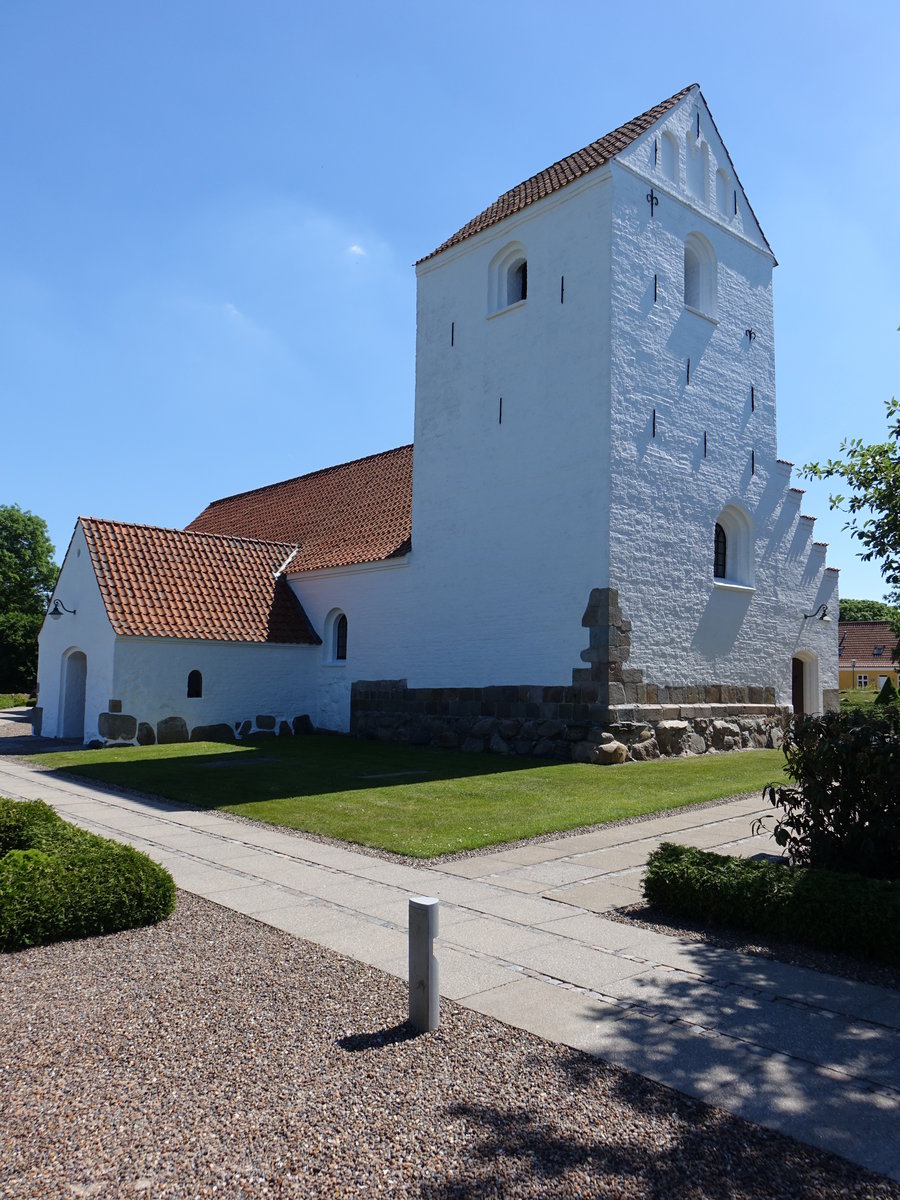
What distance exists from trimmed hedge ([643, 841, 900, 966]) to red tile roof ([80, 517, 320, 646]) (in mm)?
14206

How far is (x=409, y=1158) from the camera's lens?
124 inches

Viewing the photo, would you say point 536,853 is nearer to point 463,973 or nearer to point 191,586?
point 463,973

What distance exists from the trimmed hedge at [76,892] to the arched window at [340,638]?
15126mm

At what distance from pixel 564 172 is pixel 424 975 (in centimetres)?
1757

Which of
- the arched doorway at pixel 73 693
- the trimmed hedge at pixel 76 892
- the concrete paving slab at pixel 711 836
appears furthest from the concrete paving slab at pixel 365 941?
the arched doorway at pixel 73 693

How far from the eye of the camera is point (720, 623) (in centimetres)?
1811

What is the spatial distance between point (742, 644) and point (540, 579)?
5087 millimetres

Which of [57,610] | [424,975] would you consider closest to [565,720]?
[424,975]

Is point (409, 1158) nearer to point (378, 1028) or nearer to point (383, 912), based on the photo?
point (378, 1028)

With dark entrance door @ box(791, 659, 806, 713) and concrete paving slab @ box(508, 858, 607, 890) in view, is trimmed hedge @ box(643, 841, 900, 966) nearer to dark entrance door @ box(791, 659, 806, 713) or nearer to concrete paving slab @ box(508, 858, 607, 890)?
concrete paving slab @ box(508, 858, 607, 890)

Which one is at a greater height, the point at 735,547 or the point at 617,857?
the point at 735,547

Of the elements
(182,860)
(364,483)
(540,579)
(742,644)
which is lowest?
(182,860)

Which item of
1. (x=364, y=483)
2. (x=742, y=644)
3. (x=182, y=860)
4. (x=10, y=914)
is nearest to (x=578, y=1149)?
(x=10, y=914)

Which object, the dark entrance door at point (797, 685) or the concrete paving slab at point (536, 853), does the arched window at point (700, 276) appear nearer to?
the dark entrance door at point (797, 685)
